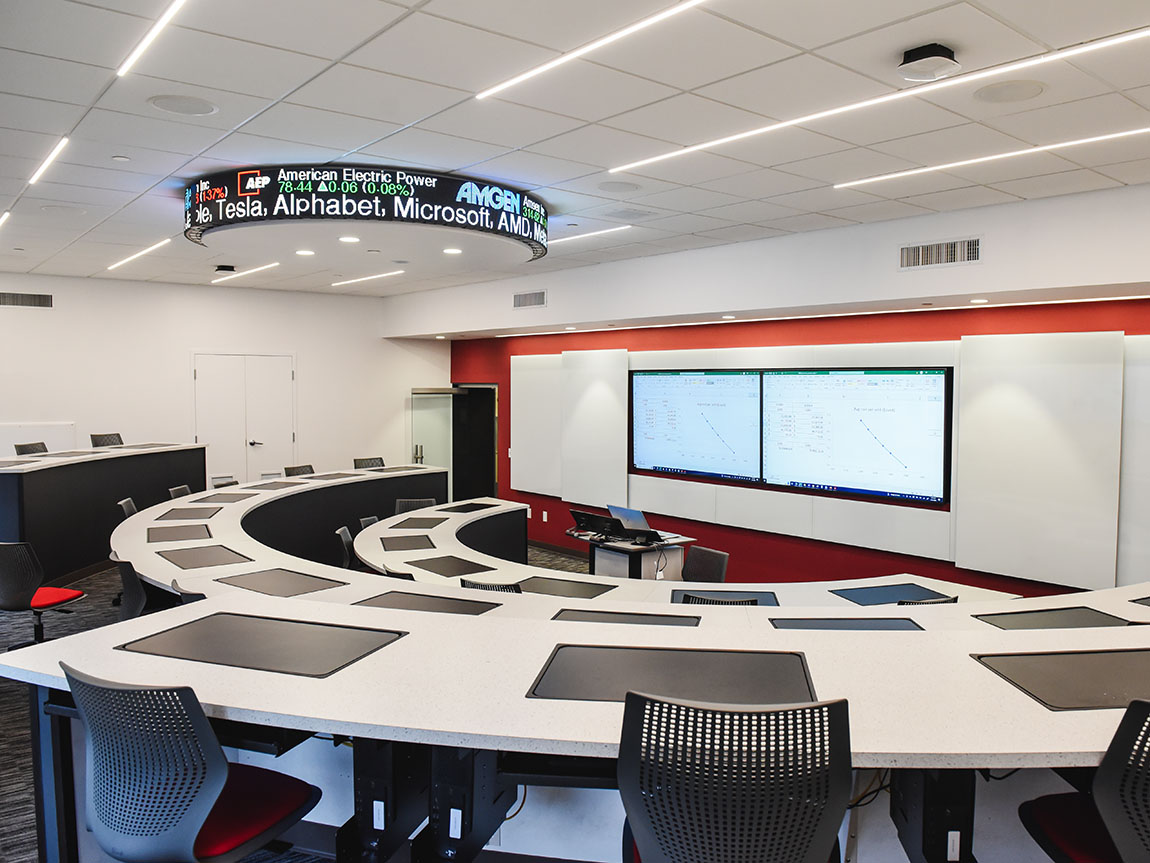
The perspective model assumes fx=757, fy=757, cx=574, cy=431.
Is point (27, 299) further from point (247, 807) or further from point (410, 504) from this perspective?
point (247, 807)

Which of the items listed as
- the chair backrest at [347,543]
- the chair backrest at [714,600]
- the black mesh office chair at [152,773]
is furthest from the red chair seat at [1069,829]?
the chair backrest at [347,543]

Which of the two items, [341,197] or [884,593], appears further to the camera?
[341,197]

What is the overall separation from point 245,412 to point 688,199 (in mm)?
7376

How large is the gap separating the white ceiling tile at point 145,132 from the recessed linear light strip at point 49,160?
0.69 ft

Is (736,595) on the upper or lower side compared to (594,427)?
lower

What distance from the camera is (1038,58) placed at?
2.85m

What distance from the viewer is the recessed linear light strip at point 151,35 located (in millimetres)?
2537

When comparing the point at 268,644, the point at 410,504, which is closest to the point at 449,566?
the point at 268,644

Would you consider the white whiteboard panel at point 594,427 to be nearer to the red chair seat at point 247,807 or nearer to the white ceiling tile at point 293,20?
the white ceiling tile at point 293,20

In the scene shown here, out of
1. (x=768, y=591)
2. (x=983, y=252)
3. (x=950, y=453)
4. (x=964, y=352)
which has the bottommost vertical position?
(x=768, y=591)

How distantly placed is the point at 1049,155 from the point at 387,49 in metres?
3.42

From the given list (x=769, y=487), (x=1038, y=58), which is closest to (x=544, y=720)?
(x=1038, y=58)

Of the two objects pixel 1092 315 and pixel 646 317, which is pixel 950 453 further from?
pixel 646 317

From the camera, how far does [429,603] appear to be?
10.2ft
